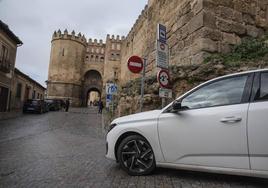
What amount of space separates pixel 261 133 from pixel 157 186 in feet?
4.82

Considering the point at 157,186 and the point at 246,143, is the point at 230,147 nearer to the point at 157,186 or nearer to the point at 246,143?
the point at 246,143

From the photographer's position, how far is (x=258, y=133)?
120 inches

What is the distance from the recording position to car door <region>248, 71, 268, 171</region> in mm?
2992

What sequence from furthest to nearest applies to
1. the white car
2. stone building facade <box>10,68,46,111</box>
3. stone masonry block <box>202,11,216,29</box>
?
1. stone building facade <box>10,68,46,111</box>
2. stone masonry block <box>202,11,216,29</box>
3. the white car

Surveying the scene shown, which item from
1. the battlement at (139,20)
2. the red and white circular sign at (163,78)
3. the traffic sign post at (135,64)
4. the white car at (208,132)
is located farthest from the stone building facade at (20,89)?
the white car at (208,132)

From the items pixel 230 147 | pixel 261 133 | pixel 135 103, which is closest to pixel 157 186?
pixel 230 147

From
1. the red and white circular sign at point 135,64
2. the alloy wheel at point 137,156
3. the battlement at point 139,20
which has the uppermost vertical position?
the battlement at point 139,20

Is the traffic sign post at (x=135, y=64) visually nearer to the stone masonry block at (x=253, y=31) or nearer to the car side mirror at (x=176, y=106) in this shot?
the car side mirror at (x=176, y=106)

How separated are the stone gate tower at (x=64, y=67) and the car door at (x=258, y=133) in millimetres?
47276

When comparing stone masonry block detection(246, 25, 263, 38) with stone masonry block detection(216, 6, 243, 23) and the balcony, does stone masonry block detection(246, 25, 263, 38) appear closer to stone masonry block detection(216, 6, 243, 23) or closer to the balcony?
stone masonry block detection(216, 6, 243, 23)

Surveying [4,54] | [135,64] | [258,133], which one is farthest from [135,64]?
[4,54]

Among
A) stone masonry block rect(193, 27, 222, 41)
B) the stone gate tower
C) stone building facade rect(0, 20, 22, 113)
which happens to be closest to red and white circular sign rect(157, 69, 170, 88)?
stone masonry block rect(193, 27, 222, 41)

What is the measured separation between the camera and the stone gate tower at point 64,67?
48.3m

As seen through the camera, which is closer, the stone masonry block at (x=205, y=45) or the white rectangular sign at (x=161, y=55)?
the white rectangular sign at (x=161, y=55)
